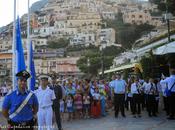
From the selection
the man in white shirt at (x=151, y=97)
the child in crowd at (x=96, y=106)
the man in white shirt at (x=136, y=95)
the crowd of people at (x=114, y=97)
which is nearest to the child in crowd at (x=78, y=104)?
the crowd of people at (x=114, y=97)

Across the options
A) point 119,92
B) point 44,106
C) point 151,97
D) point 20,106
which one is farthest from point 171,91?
point 20,106

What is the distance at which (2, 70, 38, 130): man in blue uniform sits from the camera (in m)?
6.85

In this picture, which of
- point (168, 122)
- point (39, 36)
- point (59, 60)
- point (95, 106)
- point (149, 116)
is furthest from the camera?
point (39, 36)

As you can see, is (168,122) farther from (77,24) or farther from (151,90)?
(77,24)

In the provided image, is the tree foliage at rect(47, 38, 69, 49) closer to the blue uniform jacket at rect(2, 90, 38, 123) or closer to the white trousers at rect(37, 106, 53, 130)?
the white trousers at rect(37, 106, 53, 130)

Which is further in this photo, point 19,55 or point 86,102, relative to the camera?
point 86,102

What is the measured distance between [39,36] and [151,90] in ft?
502

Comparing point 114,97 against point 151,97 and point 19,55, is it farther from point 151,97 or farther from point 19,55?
point 19,55

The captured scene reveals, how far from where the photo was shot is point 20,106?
683 cm

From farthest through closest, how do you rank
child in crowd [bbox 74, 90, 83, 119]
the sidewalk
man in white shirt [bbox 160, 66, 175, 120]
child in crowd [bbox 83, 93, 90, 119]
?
child in crowd [bbox 83, 93, 90, 119], child in crowd [bbox 74, 90, 83, 119], man in white shirt [bbox 160, 66, 175, 120], the sidewalk

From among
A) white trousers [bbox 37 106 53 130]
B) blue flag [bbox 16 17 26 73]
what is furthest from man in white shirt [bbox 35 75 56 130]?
blue flag [bbox 16 17 26 73]

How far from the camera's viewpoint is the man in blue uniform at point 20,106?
22.5 feet

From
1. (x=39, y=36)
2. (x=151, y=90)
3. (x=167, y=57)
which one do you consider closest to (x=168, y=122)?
(x=151, y=90)

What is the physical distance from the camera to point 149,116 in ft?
51.1
